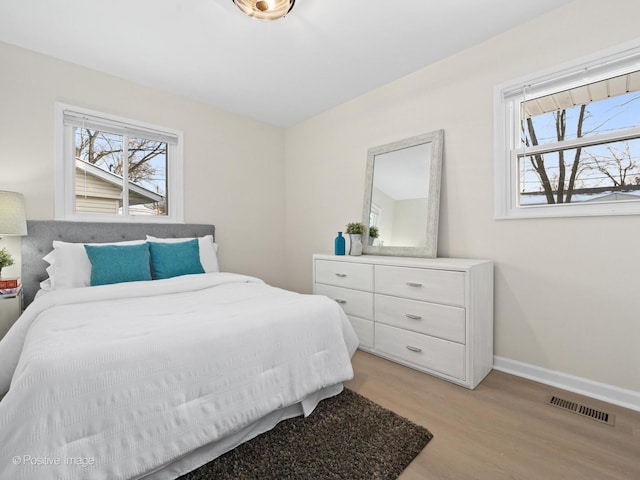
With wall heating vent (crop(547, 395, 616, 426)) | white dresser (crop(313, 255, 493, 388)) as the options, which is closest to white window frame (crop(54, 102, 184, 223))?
white dresser (crop(313, 255, 493, 388))

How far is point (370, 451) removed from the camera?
138 centimetres

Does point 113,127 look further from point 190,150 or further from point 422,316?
point 422,316

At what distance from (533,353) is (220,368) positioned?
208cm

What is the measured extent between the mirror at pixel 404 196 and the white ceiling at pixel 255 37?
0.71 meters

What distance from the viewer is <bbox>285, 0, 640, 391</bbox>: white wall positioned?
1.79m

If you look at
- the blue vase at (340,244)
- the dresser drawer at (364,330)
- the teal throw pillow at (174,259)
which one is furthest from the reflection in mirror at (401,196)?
the teal throw pillow at (174,259)

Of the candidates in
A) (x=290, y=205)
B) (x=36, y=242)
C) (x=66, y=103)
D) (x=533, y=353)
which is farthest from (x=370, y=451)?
(x=66, y=103)

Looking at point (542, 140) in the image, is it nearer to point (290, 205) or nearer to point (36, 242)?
point (290, 205)

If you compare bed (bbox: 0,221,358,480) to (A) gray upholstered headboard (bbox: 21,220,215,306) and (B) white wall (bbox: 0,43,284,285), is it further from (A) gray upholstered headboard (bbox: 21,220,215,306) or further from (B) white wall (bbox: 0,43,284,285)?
(B) white wall (bbox: 0,43,284,285)

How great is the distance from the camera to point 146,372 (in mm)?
1147

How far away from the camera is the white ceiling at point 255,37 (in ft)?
6.49

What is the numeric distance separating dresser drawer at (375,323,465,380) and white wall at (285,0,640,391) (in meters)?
0.51

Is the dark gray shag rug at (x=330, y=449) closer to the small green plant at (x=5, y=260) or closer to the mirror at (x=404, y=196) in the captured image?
the mirror at (x=404, y=196)

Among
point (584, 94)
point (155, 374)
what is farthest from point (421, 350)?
point (584, 94)
